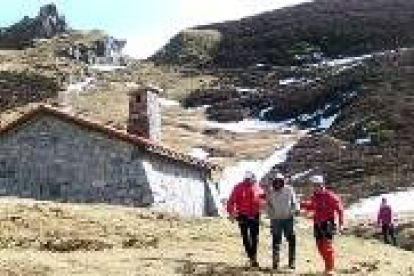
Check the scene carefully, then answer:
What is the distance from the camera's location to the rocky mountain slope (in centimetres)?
15300

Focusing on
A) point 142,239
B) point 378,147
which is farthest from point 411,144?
point 142,239

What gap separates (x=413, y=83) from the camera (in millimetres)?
109125

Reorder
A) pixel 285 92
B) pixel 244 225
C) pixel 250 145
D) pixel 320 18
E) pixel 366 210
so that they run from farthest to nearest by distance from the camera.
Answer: pixel 320 18 < pixel 285 92 < pixel 250 145 < pixel 366 210 < pixel 244 225

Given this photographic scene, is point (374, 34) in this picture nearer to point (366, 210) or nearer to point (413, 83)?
point (413, 83)

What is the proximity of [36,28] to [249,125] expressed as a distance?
70597 millimetres

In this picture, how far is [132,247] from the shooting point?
32.5 m

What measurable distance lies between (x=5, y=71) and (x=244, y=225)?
121572 mm

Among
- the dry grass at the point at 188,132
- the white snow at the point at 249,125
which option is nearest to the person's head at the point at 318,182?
the dry grass at the point at 188,132

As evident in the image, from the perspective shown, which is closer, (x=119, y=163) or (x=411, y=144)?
(x=119, y=163)

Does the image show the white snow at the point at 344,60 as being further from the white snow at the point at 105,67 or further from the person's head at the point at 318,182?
the person's head at the point at 318,182

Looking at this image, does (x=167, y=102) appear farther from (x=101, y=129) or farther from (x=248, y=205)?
(x=248, y=205)

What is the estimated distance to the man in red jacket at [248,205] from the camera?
1094 inches

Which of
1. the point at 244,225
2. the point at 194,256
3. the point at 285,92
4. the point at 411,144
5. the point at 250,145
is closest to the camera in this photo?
the point at 244,225

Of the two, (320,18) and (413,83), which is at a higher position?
(320,18)
